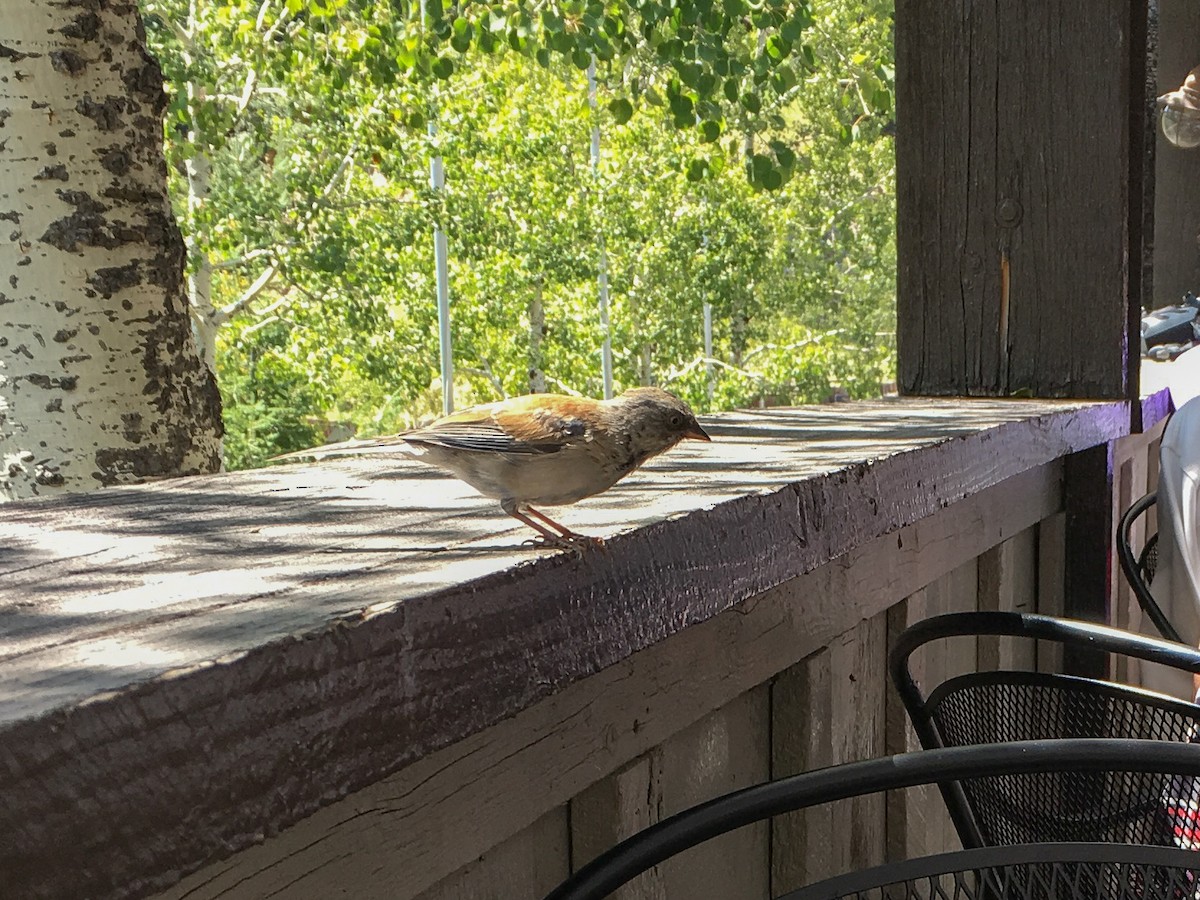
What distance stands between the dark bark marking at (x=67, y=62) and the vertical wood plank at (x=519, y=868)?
88.3 inches

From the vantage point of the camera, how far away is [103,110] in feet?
8.38

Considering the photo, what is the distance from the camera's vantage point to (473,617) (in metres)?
0.60

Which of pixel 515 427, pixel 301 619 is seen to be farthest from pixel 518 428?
pixel 301 619

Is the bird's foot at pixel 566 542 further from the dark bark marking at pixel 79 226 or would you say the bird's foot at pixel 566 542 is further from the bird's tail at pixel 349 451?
the dark bark marking at pixel 79 226

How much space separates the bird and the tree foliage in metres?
2.64

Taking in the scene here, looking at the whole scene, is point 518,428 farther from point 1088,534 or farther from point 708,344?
point 708,344

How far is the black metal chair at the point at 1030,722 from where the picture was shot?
986 millimetres

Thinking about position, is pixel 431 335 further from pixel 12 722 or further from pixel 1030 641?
pixel 12 722

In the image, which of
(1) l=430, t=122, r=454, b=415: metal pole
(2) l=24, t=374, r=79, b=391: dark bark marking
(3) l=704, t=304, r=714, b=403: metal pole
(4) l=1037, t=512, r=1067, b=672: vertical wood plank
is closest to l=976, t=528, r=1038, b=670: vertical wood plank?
(4) l=1037, t=512, r=1067, b=672: vertical wood plank

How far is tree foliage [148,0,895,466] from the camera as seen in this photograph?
4312 millimetres

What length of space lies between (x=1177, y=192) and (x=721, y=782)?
144 inches

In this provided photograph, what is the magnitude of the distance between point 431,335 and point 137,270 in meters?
14.6

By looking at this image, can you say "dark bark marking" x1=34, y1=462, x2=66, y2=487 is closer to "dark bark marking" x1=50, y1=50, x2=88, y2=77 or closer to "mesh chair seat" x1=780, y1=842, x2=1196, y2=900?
"dark bark marking" x1=50, y1=50, x2=88, y2=77

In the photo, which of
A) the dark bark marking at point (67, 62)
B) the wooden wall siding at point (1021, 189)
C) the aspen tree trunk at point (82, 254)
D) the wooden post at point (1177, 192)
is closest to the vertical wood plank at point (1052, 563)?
the wooden wall siding at point (1021, 189)
